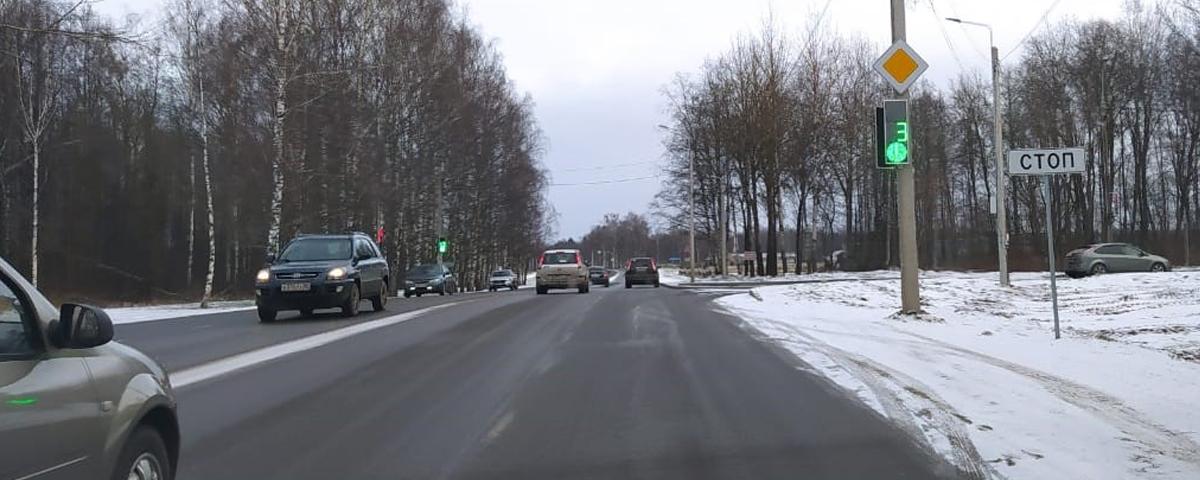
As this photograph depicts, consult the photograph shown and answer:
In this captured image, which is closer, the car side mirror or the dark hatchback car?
the car side mirror

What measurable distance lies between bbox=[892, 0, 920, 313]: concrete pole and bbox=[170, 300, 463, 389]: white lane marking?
910 centimetres

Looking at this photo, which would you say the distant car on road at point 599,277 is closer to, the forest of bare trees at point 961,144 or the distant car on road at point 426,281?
the forest of bare trees at point 961,144

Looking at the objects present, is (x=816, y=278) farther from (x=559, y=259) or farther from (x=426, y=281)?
(x=426, y=281)

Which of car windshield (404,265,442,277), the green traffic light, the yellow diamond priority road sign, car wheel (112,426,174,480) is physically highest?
the yellow diamond priority road sign

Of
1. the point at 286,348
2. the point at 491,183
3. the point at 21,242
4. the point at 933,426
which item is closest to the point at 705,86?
the point at 491,183

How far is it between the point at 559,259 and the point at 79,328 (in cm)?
3031

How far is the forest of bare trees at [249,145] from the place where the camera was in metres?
31.1

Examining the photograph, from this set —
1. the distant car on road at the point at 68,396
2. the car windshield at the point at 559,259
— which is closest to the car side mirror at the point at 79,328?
the distant car on road at the point at 68,396

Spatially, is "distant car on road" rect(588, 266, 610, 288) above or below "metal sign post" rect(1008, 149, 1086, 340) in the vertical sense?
below

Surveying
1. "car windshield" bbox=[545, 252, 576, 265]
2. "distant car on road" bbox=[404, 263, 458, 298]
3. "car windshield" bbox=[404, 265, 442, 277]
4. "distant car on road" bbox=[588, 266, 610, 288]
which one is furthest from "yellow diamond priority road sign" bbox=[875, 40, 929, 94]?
"distant car on road" bbox=[588, 266, 610, 288]

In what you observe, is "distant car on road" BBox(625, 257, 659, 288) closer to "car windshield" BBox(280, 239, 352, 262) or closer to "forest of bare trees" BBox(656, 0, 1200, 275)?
"forest of bare trees" BBox(656, 0, 1200, 275)

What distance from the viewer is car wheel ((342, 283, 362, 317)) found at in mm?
17812

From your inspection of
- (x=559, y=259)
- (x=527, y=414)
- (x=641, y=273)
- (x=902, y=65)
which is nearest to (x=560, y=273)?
(x=559, y=259)

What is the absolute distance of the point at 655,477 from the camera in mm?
5480
